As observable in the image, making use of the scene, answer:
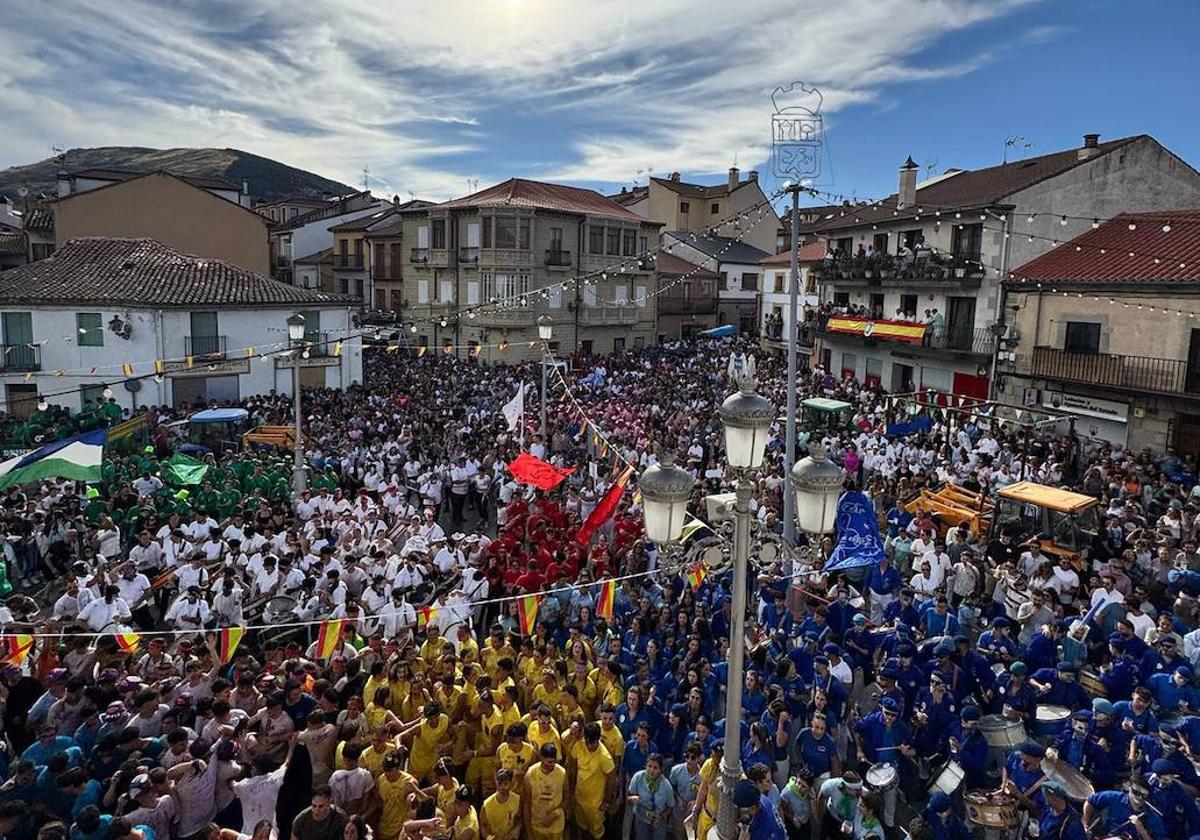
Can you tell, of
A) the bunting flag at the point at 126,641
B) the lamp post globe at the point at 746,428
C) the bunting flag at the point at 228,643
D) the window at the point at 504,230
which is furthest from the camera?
the window at the point at 504,230

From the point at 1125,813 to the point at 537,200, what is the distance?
40.4 m

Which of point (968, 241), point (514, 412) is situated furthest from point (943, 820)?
point (968, 241)

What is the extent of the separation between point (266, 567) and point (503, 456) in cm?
817

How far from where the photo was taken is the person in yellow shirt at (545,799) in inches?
285

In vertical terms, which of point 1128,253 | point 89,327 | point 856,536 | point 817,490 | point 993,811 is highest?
point 1128,253

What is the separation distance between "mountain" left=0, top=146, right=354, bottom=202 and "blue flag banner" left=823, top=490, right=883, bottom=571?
110452 mm

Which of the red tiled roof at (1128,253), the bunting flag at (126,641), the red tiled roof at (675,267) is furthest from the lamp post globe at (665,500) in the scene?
the red tiled roof at (675,267)

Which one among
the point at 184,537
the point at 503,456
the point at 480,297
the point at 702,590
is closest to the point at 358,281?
the point at 480,297

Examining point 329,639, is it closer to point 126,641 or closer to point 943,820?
point 126,641

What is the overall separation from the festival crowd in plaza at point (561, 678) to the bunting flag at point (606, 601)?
7 cm

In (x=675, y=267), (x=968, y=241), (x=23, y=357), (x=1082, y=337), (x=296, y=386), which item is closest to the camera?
(x=296, y=386)

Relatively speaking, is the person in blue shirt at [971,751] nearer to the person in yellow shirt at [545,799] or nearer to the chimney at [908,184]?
the person in yellow shirt at [545,799]

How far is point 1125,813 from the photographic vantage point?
6469 mm

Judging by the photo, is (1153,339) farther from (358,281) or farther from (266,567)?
(358,281)
